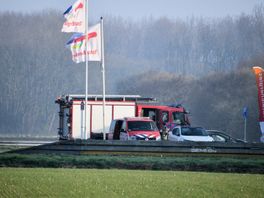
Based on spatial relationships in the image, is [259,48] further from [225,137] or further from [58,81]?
[225,137]

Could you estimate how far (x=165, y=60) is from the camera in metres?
107

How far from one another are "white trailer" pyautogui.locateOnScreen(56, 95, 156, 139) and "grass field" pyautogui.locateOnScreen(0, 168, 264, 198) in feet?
59.6

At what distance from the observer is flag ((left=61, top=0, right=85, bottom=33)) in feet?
126

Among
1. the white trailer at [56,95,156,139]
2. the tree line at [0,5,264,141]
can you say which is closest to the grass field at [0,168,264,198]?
the white trailer at [56,95,156,139]

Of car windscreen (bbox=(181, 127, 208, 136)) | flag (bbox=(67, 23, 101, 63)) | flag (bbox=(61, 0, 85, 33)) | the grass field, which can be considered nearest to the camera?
the grass field

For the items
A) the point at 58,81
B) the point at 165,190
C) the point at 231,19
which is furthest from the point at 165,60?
the point at 165,190

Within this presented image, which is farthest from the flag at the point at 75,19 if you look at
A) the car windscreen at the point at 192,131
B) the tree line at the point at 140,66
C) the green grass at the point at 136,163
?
the tree line at the point at 140,66

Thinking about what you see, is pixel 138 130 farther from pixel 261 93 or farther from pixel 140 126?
pixel 261 93

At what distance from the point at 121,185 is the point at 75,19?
70.7 feet

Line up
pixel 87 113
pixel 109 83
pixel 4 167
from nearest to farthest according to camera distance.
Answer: pixel 4 167 → pixel 87 113 → pixel 109 83

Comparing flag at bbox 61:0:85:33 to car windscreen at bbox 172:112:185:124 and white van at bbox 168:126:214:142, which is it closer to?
white van at bbox 168:126:214:142

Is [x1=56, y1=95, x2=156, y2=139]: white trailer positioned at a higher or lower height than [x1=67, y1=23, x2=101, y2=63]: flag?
lower

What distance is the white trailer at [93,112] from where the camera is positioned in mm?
40000

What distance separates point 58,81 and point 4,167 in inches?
2835
